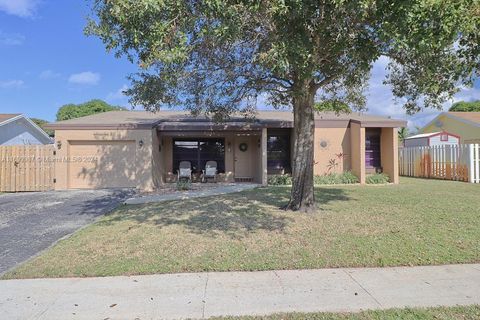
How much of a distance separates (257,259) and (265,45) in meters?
3.65

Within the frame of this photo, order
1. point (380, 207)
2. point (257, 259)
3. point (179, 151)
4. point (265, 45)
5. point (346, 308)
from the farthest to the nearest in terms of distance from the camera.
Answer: point (179, 151)
point (380, 207)
point (265, 45)
point (257, 259)
point (346, 308)

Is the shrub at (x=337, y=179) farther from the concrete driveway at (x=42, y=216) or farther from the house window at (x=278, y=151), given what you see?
the concrete driveway at (x=42, y=216)

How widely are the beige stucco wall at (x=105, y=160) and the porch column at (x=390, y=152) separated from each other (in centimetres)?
1097

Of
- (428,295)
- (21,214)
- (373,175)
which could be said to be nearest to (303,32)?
(428,295)

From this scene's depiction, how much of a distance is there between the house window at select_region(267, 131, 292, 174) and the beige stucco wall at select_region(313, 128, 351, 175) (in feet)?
4.87

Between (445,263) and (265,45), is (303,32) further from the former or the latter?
(445,263)

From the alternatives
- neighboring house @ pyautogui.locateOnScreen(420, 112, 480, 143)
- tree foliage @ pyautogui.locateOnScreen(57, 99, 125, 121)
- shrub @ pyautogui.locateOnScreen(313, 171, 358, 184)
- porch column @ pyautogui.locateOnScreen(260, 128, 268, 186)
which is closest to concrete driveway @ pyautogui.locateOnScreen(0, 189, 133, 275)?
porch column @ pyautogui.locateOnScreen(260, 128, 268, 186)

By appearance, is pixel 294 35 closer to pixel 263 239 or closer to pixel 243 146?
pixel 263 239

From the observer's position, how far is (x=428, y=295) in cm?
473

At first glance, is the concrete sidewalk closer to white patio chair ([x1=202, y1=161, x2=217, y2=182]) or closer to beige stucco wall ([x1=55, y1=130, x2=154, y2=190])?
beige stucco wall ([x1=55, y1=130, x2=154, y2=190])

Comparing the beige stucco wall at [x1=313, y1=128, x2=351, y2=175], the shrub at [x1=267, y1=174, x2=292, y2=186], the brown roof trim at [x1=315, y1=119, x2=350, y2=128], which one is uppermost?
the brown roof trim at [x1=315, y1=119, x2=350, y2=128]

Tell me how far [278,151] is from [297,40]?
13.2 m

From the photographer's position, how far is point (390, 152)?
1780cm

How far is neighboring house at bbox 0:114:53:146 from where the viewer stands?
983 inches
